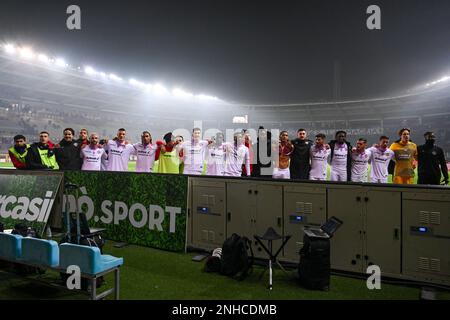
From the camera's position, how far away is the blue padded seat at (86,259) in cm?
305

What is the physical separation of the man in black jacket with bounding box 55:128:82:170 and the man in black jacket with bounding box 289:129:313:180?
4.68 meters

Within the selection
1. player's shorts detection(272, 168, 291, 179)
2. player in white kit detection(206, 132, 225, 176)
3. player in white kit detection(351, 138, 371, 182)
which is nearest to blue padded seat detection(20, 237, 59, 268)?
player in white kit detection(206, 132, 225, 176)

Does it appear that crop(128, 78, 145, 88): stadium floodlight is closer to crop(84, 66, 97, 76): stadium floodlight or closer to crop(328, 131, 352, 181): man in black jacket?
crop(84, 66, 97, 76): stadium floodlight

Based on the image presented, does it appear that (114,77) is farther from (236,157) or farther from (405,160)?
(405,160)

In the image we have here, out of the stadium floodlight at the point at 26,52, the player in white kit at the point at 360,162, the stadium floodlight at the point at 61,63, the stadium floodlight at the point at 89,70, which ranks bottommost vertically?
the player in white kit at the point at 360,162

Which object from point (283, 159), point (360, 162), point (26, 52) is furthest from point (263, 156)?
point (26, 52)

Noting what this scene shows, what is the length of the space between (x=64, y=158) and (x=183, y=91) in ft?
128

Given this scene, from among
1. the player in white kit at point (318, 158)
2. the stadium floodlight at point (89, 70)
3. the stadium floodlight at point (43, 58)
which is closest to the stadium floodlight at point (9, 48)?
the stadium floodlight at point (43, 58)

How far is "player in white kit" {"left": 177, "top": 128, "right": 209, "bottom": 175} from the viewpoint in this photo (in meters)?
7.27

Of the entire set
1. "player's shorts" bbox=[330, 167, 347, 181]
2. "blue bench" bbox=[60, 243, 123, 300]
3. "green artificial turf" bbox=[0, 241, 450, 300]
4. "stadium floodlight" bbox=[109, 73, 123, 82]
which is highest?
"stadium floodlight" bbox=[109, 73, 123, 82]

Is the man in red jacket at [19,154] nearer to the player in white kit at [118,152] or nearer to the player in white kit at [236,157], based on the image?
the player in white kit at [118,152]

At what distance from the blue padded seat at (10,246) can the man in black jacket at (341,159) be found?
5.62 metres

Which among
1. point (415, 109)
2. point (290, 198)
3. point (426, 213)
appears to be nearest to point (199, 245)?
point (290, 198)

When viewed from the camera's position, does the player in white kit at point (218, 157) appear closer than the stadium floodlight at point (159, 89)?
Yes
